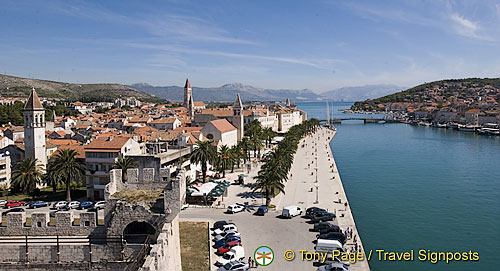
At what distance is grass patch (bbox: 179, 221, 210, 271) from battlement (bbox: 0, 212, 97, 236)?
893 cm

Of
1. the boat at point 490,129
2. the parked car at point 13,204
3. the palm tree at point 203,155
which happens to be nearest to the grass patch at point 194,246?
the palm tree at point 203,155

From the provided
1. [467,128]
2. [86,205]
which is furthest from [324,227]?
[467,128]

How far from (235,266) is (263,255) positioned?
112 inches

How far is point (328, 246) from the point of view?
74.8 feet

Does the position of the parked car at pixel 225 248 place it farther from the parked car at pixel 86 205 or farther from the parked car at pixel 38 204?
the parked car at pixel 38 204

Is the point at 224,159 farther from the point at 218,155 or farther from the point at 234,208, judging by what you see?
the point at 234,208

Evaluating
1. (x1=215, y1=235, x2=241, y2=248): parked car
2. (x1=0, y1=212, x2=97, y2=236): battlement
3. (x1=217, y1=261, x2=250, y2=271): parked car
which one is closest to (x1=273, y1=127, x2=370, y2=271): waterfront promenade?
(x1=217, y1=261, x2=250, y2=271): parked car

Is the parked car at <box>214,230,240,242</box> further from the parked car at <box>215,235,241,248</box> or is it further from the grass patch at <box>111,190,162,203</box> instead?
the grass patch at <box>111,190,162,203</box>

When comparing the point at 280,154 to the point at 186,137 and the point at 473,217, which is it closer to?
the point at 186,137

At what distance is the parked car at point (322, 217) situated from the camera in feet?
93.9

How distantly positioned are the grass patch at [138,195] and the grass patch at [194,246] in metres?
7.96

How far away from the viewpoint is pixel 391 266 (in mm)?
24938

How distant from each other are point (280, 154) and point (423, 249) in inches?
817

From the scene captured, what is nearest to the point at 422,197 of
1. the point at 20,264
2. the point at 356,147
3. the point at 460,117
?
the point at 20,264
